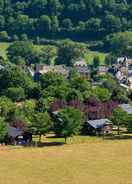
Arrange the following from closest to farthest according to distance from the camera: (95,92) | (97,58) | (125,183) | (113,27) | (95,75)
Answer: (125,183) → (95,92) → (95,75) → (97,58) → (113,27)

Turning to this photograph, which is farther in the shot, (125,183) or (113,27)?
(113,27)

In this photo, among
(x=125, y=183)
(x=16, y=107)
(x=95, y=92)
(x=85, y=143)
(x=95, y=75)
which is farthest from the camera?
(x=95, y=75)

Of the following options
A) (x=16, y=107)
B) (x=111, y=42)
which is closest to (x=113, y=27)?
(x=111, y=42)

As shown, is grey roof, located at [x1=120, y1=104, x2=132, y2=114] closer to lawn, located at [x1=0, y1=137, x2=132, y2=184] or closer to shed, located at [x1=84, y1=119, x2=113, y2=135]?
shed, located at [x1=84, y1=119, x2=113, y2=135]

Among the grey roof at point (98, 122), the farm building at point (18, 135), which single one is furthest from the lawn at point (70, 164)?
the grey roof at point (98, 122)

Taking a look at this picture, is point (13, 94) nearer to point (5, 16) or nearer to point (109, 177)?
point (109, 177)

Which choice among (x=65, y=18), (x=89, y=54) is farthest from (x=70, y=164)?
(x=65, y=18)
